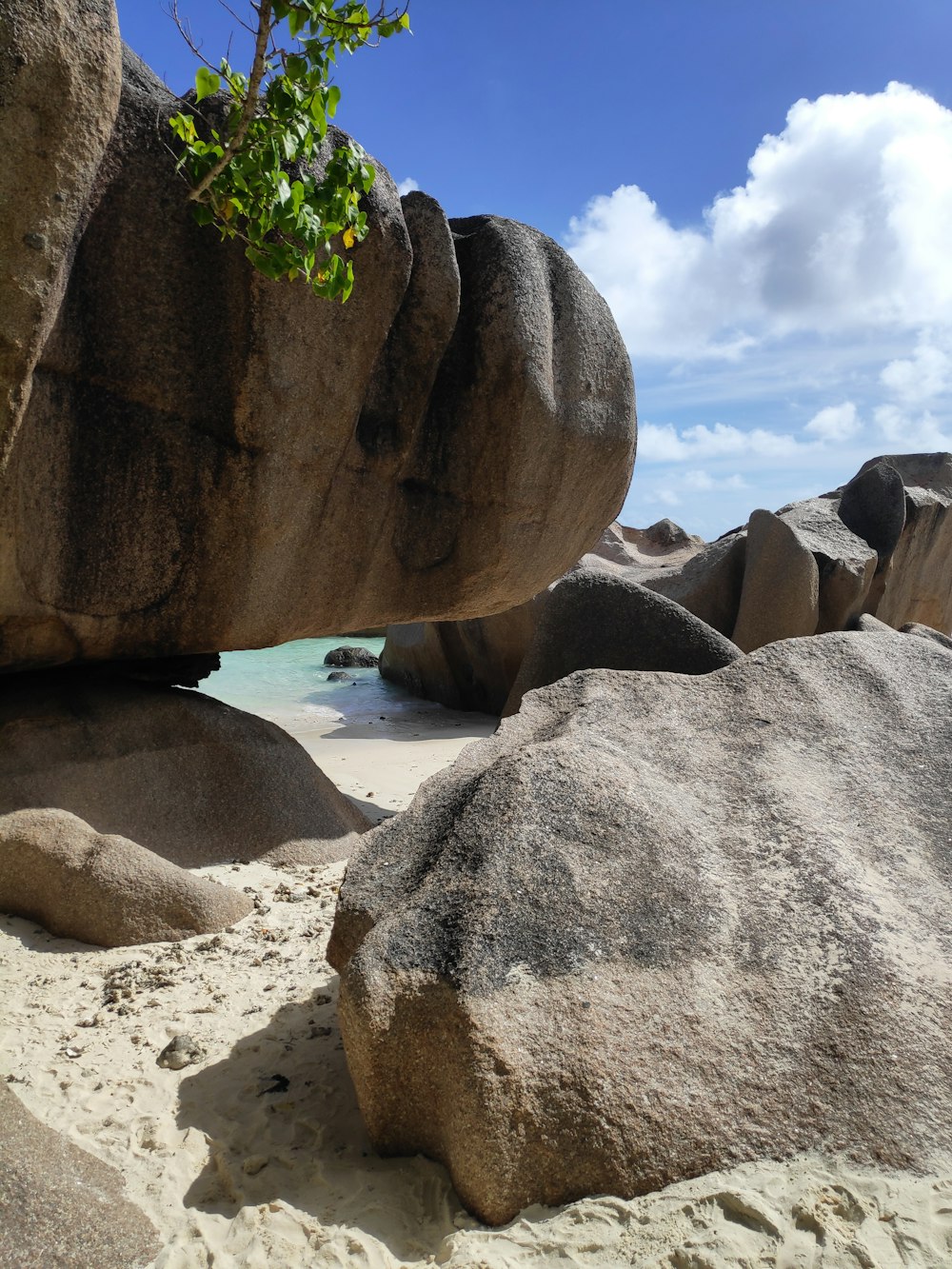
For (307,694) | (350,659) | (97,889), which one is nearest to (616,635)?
(97,889)

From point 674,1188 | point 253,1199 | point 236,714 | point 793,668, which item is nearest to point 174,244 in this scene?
point 236,714

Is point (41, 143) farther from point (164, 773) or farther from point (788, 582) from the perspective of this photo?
point (788, 582)

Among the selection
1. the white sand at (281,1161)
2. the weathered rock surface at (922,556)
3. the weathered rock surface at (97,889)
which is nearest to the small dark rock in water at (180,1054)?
the white sand at (281,1161)

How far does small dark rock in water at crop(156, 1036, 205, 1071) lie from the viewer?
2299 mm

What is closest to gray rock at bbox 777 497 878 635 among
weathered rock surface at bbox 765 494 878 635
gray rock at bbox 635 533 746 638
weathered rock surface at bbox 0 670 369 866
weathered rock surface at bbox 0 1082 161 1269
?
weathered rock surface at bbox 765 494 878 635

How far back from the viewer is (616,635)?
12.1 feet

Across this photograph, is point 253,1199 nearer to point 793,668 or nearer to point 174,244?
point 793,668

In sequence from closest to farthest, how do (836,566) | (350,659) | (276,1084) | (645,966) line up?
(645,966), (276,1084), (836,566), (350,659)

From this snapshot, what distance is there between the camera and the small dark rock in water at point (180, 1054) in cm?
230

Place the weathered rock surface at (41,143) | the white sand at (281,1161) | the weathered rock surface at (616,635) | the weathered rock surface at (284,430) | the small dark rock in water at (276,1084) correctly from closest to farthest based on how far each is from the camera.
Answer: the white sand at (281,1161) < the small dark rock in water at (276,1084) < the weathered rock surface at (41,143) < the weathered rock surface at (284,430) < the weathered rock surface at (616,635)

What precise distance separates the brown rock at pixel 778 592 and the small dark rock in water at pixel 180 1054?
6.15 meters

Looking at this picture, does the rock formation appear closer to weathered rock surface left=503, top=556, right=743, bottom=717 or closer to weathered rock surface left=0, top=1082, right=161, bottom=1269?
weathered rock surface left=503, top=556, right=743, bottom=717

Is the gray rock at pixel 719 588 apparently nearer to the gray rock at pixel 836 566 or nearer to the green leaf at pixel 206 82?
the gray rock at pixel 836 566

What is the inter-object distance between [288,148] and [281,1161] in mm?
2284
